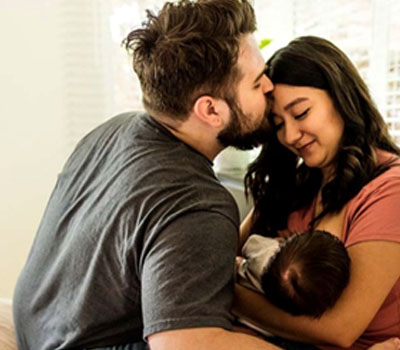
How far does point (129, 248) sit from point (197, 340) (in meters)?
0.25

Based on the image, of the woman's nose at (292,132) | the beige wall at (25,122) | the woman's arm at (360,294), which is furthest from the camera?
the beige wall at (25,122)

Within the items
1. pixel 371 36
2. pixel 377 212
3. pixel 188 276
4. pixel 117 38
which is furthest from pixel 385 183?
pixel 117 38

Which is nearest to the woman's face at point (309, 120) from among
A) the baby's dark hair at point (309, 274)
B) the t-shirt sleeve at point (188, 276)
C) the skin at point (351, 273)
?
the skin at point (351, 273)

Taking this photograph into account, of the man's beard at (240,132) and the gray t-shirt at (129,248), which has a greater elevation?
the man's beard at (240,132)

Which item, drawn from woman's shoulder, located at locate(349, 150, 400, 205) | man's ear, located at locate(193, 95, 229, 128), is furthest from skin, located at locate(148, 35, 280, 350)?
woman's shoulder, located at locate(349, 150, 400, 205)

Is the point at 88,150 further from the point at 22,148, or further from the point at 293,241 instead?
the point at 22,148

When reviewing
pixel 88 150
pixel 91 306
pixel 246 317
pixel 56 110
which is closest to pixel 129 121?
pixel 88 150

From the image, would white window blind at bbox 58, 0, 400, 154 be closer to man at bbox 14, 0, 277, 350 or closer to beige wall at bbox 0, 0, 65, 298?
beige wall at bbox 0, 0, 65, 298

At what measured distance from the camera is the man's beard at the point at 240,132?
1346 millimetres

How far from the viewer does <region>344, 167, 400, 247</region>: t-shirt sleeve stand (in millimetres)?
1227

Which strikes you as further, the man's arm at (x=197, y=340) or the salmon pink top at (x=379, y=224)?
the salmon pink top at (x=379, y=224)

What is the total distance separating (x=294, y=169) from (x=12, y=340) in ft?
3.43

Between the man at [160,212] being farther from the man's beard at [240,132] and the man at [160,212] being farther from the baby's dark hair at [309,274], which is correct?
the baby's dark hair at [309,274]

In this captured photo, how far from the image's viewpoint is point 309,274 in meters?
1.26
